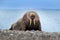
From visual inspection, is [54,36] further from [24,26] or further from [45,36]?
[24,26]

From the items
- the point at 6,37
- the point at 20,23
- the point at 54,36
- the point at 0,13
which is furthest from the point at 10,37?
the point at 0,13

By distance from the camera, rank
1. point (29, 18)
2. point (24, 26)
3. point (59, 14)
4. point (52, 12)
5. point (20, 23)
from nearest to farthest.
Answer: point (29, 18), point (24, 26), point (20, 23), point (59, 14), point (52, 12)

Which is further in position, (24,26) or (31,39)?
(24,26)

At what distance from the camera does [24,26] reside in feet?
15.9

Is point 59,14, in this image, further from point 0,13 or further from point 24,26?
point 24,26

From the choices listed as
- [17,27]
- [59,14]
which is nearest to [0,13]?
[59,14]

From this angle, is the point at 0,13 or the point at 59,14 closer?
the point at 0,13

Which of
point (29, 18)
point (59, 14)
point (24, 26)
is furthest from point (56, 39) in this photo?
point (59, 14)

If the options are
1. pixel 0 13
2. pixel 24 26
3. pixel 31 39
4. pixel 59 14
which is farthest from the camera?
pixel 59 14

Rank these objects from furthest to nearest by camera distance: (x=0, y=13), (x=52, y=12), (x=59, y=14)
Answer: (x=52, y=12) < (x=59, y=14) < (x=0, y=13)

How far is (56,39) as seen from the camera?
96.3 inches

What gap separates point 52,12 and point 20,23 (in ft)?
22.8

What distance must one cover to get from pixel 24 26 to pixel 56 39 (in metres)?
2.42

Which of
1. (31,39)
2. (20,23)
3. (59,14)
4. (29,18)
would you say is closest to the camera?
(31,39)
